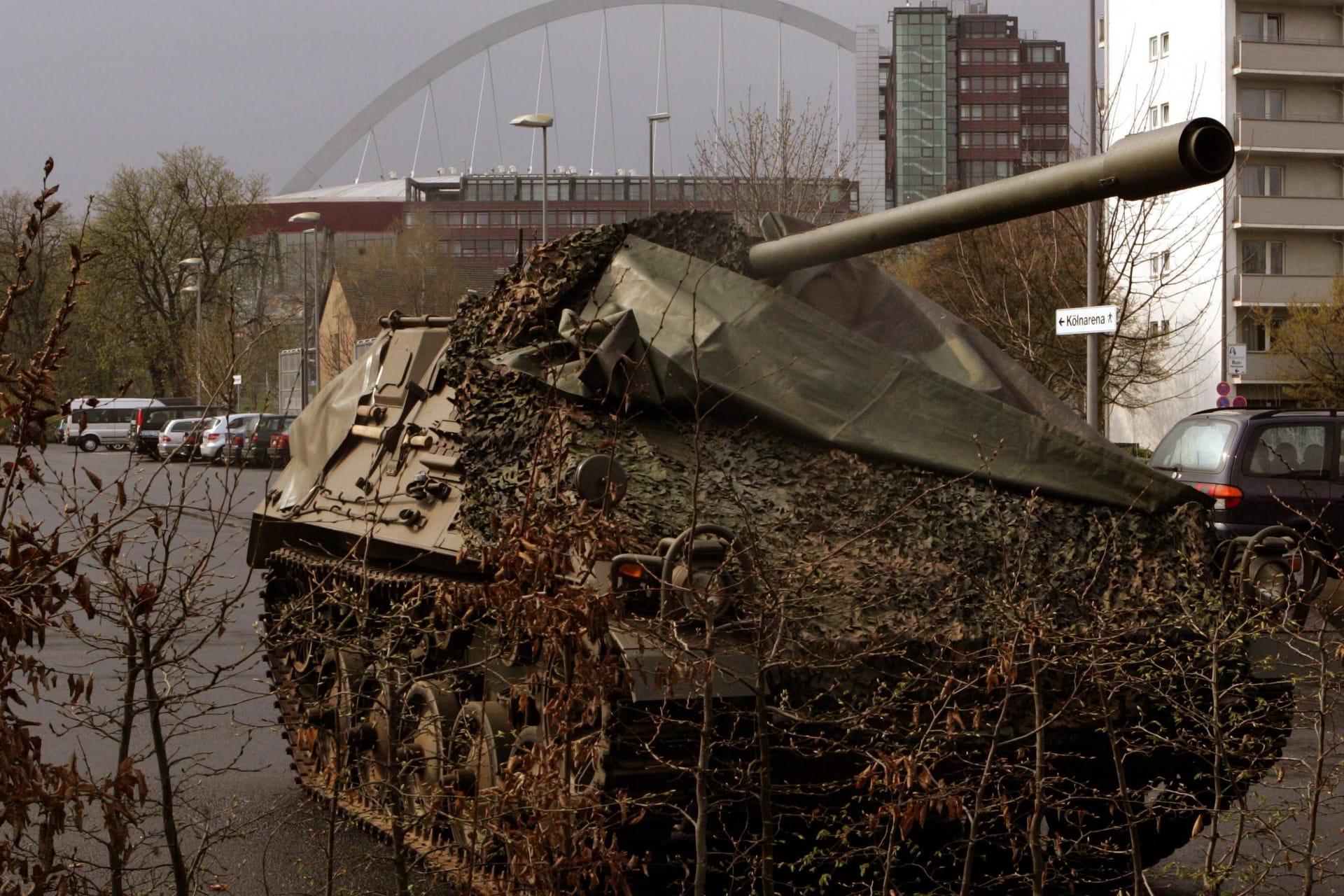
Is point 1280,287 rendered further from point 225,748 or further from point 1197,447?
point 225,748

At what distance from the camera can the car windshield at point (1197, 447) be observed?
14102mm

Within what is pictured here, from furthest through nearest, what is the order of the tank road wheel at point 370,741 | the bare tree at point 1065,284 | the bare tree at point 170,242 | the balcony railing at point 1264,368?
the bare tree at point 170,242 < the balcony railing at point 1264,368 < the bare tree at point 1065,284 < the tank road wheel at point 370,741

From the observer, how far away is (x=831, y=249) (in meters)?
5.91

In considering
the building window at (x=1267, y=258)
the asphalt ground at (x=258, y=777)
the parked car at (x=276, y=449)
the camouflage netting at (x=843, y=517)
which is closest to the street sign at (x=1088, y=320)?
the asphalt ground at (x=258, y=777)

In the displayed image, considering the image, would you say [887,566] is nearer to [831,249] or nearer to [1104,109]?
[831,249]

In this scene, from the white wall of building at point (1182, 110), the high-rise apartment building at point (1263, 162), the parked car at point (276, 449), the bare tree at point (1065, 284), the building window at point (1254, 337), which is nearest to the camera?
the parked car at point (276, 449)

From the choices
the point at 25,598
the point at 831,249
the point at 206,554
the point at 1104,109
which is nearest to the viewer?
the point at 25,598

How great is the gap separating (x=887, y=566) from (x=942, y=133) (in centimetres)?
10328

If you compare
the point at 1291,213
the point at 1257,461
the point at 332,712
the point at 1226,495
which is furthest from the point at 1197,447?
the point at 1291,213

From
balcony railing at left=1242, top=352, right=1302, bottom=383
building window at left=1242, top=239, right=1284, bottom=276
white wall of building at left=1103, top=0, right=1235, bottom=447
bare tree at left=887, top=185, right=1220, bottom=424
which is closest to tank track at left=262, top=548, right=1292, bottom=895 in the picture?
bare tree at left=887, top=185, right=1220, bottom=424

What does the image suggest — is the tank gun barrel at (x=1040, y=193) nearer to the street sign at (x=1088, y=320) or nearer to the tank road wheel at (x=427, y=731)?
the tank road wheel at (x=427, y=731)

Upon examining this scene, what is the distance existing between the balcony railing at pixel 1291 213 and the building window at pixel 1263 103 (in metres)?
2.25

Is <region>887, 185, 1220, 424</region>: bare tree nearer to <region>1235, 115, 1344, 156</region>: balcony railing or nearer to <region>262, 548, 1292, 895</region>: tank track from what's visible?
<region>1235, 115, 1344, 156</region>: balcony railing

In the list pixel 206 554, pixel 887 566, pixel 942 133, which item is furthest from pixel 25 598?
pixel 942 133
